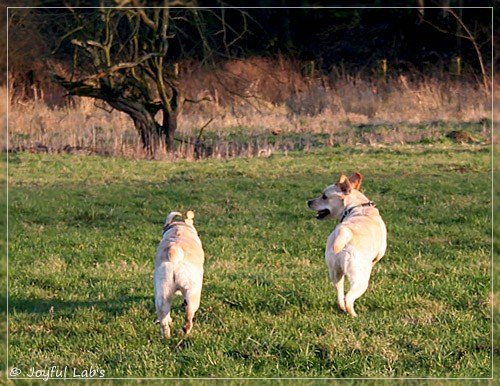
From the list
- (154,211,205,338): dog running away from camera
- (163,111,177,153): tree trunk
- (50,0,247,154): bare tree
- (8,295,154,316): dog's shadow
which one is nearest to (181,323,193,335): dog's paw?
(154,211,205,338): dog running away from camera

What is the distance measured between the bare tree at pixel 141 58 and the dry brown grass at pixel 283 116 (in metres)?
0.39

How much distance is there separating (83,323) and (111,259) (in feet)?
7.23

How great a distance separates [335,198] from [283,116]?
8.35 meters

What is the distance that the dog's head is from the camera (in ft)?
19.4

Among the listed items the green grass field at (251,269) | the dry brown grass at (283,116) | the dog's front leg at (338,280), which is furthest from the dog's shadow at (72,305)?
the dry brown grass at (283,116)

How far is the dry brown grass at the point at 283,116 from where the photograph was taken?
41.5 feet

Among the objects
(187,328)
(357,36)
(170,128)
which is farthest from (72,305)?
(170,128)

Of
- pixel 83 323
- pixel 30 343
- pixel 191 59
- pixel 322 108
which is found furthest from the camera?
pixel 191 59

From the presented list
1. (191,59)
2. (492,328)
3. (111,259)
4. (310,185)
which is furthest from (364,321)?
(191,59)

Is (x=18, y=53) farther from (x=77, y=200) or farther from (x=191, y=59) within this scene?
(x=191, y=59)

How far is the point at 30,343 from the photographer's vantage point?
4.88 m

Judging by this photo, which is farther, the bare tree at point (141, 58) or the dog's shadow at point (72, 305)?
the bare tree at point (141, 58)

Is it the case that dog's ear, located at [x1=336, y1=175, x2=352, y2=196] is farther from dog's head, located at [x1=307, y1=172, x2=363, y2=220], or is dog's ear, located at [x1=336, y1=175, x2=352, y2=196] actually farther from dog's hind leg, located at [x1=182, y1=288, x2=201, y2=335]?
dog's hind leg, located at [x1=182, y1=288, x2=201, y2=335]

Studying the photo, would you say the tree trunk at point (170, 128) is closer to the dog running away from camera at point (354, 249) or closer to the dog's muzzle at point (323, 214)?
the dog's muzzle at point (323, 214)
